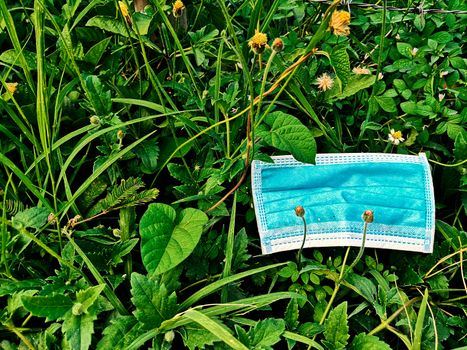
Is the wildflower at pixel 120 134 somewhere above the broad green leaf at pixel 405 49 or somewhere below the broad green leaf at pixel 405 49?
above

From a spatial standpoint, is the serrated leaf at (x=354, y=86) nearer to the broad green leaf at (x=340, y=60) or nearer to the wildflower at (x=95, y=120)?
the broad green leaf at (x=340, y=60)

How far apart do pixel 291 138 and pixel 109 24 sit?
2.22ft

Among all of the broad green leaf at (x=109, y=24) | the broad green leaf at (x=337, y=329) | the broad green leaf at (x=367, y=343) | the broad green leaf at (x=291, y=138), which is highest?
the broad green leaf at (x=109, y=24)

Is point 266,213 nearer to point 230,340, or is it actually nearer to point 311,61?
point 230,340

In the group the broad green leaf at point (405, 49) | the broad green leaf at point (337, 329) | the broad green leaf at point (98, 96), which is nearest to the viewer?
the broad green leaf at point (337, 329)

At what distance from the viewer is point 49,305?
3.39 ft

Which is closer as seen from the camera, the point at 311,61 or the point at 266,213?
the point at 266,213

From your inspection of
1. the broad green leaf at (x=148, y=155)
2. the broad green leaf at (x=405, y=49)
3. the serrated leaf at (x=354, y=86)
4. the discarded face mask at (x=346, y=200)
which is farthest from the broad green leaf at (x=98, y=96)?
the broad green leaf at (x=405, y=49)

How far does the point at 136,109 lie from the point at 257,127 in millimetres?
429

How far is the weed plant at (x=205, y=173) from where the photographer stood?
1077mm

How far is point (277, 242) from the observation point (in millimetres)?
1247

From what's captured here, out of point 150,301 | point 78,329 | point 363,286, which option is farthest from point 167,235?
point 363,286

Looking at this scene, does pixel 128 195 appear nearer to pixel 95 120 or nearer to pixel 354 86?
pixel 95 120

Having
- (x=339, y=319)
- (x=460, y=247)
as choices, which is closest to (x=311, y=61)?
(x=460, y=247)
